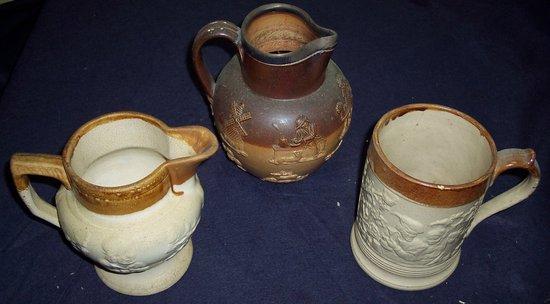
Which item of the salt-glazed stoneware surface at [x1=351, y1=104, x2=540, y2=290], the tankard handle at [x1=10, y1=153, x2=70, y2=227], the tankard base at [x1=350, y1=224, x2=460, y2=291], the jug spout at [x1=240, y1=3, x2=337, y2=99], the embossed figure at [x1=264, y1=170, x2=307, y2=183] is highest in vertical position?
the jug spout at [x1=240, y1=3, x2=337, y2=99]

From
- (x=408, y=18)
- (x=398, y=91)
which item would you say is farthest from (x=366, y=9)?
(x=398, y=91)

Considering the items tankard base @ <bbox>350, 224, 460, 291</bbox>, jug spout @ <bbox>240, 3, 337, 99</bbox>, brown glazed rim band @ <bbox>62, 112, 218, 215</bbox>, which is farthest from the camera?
tankard base @ <bbox>350, 224, 460, 291</bbox>

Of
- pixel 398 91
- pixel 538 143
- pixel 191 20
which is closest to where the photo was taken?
pixel 538 143

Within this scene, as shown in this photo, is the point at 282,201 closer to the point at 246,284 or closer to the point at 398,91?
the point at 246,284

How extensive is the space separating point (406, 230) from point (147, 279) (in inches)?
20.4

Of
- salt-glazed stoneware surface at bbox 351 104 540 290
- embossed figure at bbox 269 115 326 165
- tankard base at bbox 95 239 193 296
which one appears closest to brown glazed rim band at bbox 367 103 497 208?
salt-glazed stoneware surface at bbox 351 104 540 290

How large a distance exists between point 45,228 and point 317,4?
107 cm

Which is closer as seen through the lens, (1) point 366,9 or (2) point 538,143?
(2) point 538,143

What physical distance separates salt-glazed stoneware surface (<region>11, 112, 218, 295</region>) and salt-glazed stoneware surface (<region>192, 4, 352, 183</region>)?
0.14 meters

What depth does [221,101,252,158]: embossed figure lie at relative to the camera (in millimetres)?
1138

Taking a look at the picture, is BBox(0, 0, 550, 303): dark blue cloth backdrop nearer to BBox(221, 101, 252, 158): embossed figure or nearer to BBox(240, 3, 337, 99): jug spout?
BBox(221, 101, 252, 158): embossed figure

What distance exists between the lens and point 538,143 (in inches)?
57.5

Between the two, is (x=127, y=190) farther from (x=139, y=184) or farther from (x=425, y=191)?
(x=425, y=191)

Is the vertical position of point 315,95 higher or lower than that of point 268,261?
higher
